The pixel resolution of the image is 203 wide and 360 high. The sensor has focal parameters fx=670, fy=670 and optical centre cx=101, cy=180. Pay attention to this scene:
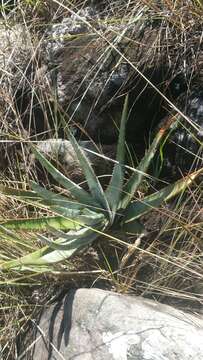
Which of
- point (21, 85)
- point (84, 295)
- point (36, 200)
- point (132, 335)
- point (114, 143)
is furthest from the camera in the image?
point (21, 85)

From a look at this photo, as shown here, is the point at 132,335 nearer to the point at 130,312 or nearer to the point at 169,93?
the point at 130,312

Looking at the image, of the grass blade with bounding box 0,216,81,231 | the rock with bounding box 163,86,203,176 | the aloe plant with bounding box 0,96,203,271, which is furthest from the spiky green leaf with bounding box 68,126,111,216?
the rock with bounding box 163,86,203,176

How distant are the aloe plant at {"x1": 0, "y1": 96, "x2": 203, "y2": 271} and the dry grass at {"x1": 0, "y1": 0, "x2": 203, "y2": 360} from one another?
0.07 metres

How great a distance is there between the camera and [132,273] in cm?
218

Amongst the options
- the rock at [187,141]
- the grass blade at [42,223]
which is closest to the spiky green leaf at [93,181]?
the grass blade at [42,223]

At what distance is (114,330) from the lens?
193 centimetres

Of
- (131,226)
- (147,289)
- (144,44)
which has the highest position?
(144,44)

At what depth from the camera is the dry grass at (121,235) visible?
6.95 ft

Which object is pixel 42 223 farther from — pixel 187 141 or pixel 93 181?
pixel 187 141

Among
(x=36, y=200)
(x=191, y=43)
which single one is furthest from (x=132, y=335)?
(x=191, y=43)

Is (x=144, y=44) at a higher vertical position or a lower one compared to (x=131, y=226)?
higher

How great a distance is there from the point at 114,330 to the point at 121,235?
0.38 metres

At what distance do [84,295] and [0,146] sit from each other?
0.82 metres

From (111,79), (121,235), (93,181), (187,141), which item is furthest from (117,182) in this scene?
(111,79)
